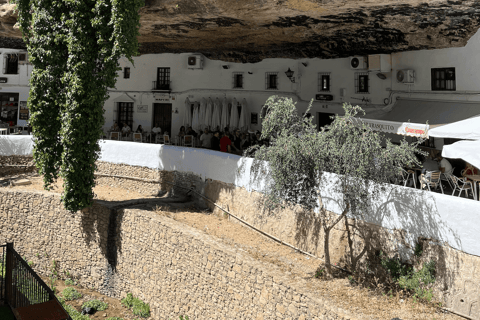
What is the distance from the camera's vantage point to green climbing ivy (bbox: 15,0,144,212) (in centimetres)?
1230

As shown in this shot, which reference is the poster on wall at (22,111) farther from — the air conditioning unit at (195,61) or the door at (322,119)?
the door at (322,119)

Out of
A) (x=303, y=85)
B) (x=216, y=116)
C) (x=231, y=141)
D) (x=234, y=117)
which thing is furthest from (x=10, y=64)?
(x=303, y=85)

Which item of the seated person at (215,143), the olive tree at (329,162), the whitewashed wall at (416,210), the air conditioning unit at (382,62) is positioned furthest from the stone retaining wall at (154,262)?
the air conditioning unit at (382,62)

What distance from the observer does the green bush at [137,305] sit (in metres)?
12.6

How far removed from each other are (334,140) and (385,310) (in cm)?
336

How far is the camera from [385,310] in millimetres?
7852

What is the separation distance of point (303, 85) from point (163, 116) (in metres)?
7.95

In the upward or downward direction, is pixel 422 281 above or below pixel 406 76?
below

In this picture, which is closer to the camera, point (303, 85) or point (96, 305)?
point (96, 305)

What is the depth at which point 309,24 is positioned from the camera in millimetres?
13336

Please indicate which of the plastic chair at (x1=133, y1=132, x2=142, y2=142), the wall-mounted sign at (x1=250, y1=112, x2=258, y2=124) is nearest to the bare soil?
the plastic chair at (x1=133, y1=132, x2=142, y2=142)

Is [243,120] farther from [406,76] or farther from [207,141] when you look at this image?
[406,76]

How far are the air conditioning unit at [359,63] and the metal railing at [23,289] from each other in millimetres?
13436

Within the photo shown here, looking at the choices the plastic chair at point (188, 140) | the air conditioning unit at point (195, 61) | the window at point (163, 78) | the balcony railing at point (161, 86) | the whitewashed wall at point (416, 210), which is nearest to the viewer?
the whitewashed wall at point (416, 210)
